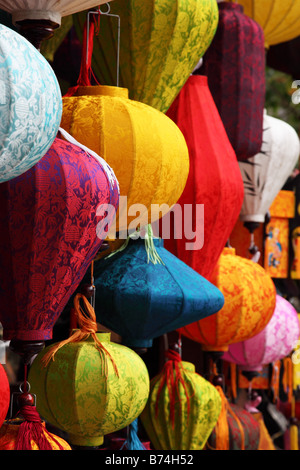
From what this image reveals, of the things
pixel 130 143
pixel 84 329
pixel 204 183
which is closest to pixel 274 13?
pixel 204 183

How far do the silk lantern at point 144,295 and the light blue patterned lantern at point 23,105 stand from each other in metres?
0.41

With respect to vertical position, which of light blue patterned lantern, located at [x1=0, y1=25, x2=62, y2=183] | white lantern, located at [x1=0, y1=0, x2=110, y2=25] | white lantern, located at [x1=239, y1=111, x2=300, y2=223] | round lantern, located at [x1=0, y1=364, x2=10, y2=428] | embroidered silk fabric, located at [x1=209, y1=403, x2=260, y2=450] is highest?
white lantern, located at [x1=0, y1=0, x2=110, y2=25]

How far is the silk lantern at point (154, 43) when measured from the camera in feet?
3.95

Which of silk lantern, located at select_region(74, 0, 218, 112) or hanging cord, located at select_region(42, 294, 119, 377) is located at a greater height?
silk lantern, located at select_region(74, 0, 218, 112)

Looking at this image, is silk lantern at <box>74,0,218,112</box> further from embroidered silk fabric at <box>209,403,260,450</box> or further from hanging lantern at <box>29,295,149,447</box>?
embroidered silk fabric at <box>209,403,260,450</box>

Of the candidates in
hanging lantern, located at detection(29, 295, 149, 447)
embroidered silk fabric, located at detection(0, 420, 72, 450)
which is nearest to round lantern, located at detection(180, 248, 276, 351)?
hanging lantern, located at detection(29, 295, 149, 447)

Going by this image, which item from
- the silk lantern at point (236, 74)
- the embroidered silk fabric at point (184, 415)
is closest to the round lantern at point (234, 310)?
the embroidered silk fabric at point (184, 415)

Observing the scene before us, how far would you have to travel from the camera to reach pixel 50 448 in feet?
3.37

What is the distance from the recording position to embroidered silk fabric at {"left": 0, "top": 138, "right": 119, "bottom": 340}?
0.96 meters

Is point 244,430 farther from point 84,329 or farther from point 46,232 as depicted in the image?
point 46,232

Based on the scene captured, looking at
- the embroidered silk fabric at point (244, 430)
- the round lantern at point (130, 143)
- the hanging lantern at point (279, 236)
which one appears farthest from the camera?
the hanging lantern at point (279, 236)

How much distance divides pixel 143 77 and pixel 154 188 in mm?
198

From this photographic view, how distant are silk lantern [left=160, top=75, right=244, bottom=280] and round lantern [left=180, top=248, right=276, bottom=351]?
0.14 metres

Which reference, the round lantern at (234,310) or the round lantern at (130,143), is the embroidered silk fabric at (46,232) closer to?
the round lantern at (130,143)
